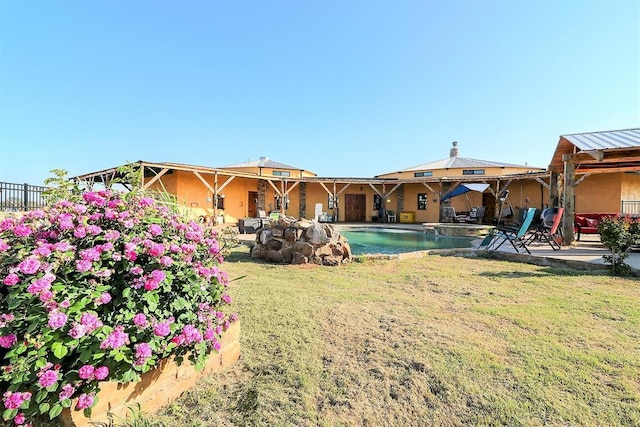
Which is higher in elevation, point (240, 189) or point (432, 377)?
point (240, 189)

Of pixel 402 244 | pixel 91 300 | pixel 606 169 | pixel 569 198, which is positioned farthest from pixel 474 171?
pixel 91 300

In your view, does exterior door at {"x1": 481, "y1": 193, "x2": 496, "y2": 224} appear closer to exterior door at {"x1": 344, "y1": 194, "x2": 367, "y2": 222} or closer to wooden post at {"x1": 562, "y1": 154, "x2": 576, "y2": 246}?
exterior door at {"x1": 344, "y1": 194, "x2": 367, "y2": 222}

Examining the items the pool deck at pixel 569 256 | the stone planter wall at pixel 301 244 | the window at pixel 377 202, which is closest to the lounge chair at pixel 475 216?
the window at pixel 377 202

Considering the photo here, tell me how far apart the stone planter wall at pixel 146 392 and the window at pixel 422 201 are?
19351mm

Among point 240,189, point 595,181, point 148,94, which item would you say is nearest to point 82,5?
point 148,94

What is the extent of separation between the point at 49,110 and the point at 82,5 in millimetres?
11346

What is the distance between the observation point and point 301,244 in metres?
6.06

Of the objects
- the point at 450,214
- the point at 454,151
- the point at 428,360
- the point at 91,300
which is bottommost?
the point at 428,360

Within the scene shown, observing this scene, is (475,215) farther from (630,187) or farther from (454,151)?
(454,151)

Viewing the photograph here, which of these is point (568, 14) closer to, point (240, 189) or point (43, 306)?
point (43, 306)

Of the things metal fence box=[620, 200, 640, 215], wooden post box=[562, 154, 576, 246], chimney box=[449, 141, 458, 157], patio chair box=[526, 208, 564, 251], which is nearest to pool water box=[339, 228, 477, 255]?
patio chair box=[526, 208, 564, 251]

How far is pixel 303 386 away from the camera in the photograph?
1.84m

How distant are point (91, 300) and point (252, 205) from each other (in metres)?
17.9

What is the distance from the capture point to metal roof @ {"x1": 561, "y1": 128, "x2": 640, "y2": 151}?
21.1 feet
